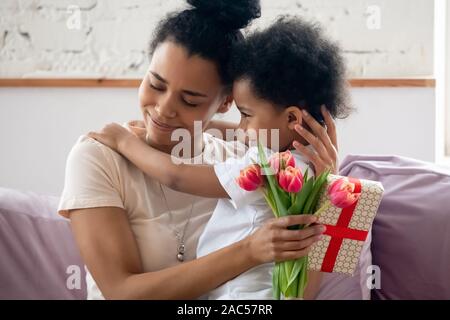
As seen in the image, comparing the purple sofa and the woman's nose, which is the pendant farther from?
the purple sofa

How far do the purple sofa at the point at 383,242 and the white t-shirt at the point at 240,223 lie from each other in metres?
0.39

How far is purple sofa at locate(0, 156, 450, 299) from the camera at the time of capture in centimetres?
179

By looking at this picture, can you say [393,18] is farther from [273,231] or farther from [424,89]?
[273,231]

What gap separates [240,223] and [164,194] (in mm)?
233

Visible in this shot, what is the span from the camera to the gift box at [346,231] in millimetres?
1413

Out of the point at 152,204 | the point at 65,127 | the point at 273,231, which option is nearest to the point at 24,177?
the point at 65,127

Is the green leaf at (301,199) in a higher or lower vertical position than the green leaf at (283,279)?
higher

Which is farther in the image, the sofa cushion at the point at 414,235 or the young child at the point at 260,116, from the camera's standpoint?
the sofa cushion at the point at 414,235

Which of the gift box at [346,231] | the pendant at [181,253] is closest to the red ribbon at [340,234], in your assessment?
the gift box at [346,231]

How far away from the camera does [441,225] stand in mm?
1781

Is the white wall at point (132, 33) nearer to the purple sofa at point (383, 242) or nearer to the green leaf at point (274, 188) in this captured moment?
the purple sofa at point (383, 242)

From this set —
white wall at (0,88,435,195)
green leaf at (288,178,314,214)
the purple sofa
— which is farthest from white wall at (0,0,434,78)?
green leaf at (288,178,314,214)

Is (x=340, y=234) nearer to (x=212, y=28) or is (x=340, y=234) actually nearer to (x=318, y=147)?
(x=318, y=147)

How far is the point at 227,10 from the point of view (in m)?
1.68
